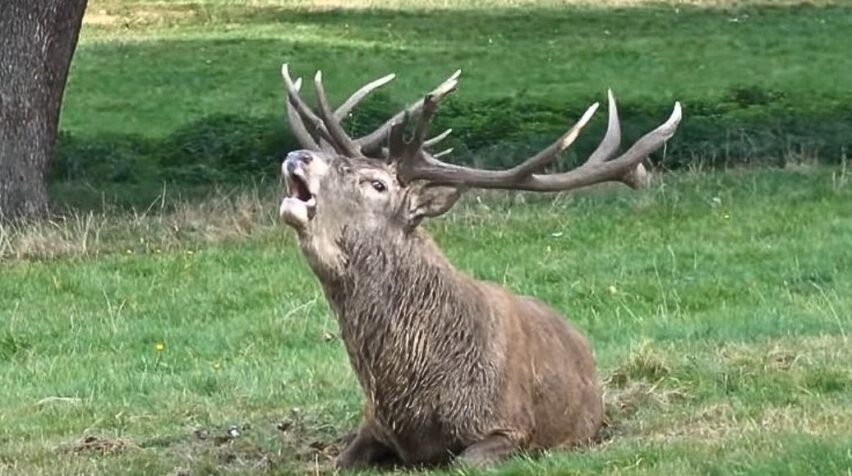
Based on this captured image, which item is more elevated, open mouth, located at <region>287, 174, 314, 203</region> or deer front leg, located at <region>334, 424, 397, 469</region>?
open mouth, located at <region>287, 174, 314, 203</region>

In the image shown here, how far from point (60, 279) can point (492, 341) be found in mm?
7068

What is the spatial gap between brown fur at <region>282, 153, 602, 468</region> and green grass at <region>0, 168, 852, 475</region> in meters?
0.35

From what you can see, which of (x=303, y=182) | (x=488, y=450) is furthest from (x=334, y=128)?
(x=488, y=450)

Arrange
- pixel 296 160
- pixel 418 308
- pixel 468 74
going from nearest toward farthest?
pixel 296 160 → pixel 418 308 → pixel 468 74

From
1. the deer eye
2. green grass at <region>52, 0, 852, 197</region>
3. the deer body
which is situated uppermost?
the deer eye

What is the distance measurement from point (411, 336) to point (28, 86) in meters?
10.4

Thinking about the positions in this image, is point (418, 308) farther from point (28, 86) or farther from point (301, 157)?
point (28, 86)

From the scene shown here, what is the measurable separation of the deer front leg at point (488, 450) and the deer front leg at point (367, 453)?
1.34 ft

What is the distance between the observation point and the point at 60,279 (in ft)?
48.0

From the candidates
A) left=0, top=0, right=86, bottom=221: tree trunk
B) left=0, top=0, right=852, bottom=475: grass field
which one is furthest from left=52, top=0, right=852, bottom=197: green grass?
left=0, top=0, right=86, bottom=221: tree trunk

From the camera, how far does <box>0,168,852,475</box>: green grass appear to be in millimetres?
8586

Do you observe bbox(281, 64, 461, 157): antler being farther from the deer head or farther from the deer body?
the deer body

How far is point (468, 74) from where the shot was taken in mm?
29625

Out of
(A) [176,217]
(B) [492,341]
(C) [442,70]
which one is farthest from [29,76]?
(C) [442,70]
